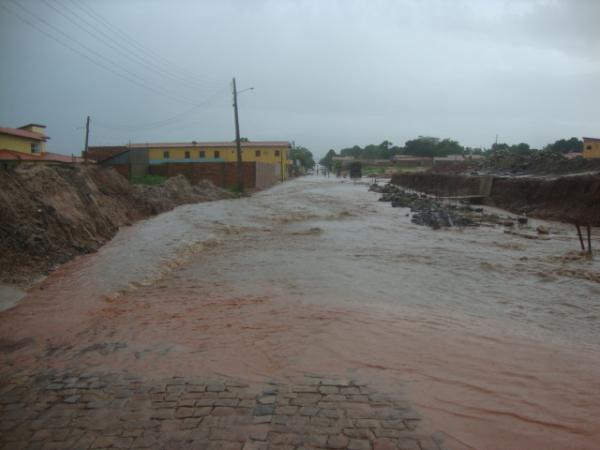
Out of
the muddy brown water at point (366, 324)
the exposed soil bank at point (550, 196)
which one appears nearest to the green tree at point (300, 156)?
the exposed soil bank at point (550, 196)

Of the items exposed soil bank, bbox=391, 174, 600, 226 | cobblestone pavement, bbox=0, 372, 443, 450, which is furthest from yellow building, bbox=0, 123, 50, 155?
cobblestone pavement, bbox=0, 372, 443, 450

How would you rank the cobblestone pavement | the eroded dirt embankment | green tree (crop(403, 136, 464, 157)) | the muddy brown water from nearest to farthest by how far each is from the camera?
1. the cobblestone pavement
2. the muddy brown water
3. the eroded dirt embankment
4. green tree (crop(403, 136, 464, 157))

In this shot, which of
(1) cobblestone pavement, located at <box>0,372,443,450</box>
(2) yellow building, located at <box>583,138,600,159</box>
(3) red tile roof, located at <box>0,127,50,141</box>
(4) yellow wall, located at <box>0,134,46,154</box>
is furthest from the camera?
(2) yellow building, located at <box>583,138,600,159</box>

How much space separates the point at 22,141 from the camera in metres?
32.7

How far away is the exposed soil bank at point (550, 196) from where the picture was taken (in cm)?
1633

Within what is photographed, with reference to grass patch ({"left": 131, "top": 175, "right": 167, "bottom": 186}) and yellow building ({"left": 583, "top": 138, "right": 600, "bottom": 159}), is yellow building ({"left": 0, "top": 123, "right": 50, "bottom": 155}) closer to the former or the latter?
grass patch ({"left": 131, "top": 175, "right": 167, "bottom": 186})

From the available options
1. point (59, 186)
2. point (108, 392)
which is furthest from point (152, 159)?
point (108, 392)

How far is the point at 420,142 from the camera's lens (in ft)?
319

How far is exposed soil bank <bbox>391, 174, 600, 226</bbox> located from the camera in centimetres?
1633

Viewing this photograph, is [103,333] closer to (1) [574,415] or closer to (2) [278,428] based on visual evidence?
(2) [278,428]

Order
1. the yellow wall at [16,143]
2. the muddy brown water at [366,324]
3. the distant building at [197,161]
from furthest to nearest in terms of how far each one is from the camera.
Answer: the distant building at [197,161] < the yellow wall at [16,143] < the muddy brown water at [366,324]

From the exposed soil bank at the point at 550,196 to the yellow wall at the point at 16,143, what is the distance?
30.8m

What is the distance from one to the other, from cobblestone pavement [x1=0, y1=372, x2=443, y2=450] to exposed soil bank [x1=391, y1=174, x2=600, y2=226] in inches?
487

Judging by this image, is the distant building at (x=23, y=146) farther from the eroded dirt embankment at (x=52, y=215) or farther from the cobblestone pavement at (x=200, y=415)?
the cobblestone pavement at (x=200, y=415)
